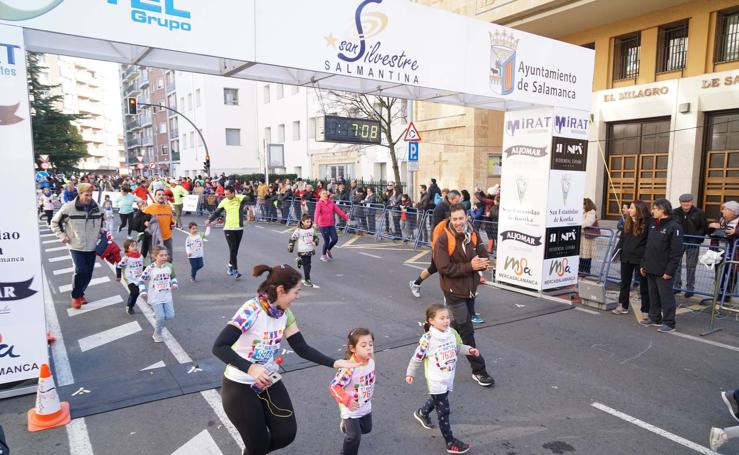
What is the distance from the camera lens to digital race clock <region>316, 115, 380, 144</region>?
11102mm

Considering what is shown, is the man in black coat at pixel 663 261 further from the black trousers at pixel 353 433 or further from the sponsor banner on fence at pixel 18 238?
the sponsor banner on fence at pixel 18 238

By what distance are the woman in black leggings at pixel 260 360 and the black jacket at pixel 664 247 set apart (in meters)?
5.94

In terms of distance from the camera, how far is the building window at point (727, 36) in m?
14.4

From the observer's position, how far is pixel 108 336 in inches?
266

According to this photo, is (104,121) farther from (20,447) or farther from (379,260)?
(20,447)

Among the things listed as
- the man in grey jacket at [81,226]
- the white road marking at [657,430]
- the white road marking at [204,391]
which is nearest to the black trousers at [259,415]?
the white road marking at [204,391]

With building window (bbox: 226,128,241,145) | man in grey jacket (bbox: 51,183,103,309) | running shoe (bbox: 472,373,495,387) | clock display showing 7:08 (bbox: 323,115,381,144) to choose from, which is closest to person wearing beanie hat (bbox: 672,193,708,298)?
running shoe (bbox: 472,373,495,387)

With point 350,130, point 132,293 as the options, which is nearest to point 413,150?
point 350,130

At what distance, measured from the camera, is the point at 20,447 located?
3.98 meters

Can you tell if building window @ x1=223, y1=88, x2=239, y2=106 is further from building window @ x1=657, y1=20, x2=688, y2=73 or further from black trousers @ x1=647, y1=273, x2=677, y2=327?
black trousers @ x1=647, y1=273, x2=677, y2=327

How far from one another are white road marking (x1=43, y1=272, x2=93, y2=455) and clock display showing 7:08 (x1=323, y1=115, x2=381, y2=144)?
21.5 ft

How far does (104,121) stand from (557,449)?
10808 centimetres

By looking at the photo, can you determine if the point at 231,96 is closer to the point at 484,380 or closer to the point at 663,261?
the point at 663,261

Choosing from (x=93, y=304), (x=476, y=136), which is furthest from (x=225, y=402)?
(x=476, y=136)
